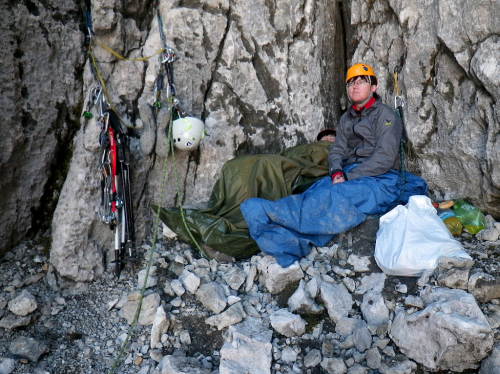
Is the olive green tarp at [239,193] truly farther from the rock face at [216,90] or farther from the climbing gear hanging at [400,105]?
the climbing gear hanging at [400,105]

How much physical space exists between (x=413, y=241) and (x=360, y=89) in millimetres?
1758

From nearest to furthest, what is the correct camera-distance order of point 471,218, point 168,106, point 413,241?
point 413,241, point 471,218, point 168,106

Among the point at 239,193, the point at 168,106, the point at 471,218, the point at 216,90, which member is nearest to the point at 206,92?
the point at 216,90

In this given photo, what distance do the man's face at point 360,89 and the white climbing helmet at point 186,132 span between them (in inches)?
64.9

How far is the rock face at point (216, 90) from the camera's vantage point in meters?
4.13

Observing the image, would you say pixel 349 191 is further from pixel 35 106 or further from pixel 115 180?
pixel 35 106

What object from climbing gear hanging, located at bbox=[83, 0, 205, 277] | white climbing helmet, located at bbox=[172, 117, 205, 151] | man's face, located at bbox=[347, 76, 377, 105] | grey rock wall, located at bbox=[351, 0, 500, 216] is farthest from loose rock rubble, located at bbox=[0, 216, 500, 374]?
man's face, located at bbox=[347, 76, 377, 105]

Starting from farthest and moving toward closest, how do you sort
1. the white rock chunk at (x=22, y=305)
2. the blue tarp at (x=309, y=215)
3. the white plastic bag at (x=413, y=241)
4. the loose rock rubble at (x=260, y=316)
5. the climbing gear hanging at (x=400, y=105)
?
the climbing gear hanging at (x=400, y=105)
the blue tarp at (x=309, y=215)
the white rock chunk at (x=22, y=305)
the white plastic bag at (x=413, y=241)
the loose rock rubble at (x=260, y=316)

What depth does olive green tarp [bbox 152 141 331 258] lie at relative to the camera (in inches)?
166

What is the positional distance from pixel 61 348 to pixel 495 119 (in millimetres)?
4196

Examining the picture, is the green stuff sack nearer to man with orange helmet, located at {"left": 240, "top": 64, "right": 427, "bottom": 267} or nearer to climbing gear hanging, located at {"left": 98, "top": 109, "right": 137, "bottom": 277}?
man with orange helmet, located at {"left": 240, "top": 64, "right": 427, "bottom": 267}

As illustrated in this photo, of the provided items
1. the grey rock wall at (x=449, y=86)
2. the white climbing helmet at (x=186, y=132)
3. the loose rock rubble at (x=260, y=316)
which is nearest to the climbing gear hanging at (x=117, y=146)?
the white climbing helmet at (x=186, y=132)

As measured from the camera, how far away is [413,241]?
356cm

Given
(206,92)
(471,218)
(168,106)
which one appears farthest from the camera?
(206,92)
